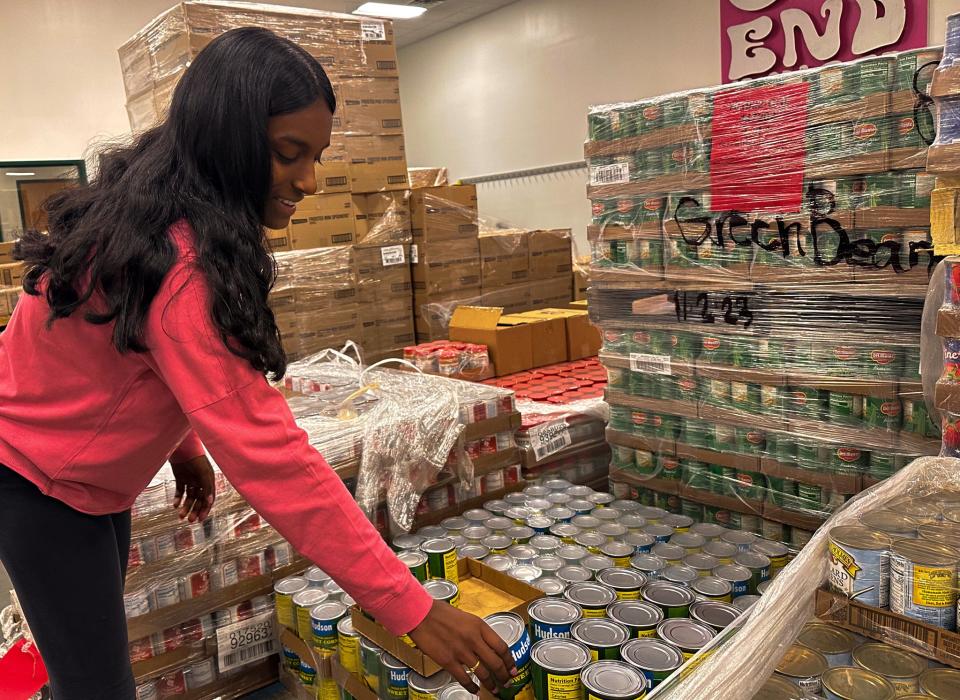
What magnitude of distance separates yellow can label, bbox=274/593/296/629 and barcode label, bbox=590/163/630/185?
197cm

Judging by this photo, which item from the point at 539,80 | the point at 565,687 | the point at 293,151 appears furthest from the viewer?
the point at 539,80

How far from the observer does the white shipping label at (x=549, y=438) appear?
3.34m

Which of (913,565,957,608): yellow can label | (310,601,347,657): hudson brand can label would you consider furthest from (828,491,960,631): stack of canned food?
(310,601,347,657): hudson brand can label

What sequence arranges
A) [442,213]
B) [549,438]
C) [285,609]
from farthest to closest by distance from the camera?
[442,213], [549,438], [285,609]

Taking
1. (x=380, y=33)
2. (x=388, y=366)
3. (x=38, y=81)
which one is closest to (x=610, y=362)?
(x=388, y=366)

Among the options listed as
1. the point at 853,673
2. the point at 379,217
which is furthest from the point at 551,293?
the point at 853,673

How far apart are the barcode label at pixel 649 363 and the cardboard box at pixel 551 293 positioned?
8.41 ft

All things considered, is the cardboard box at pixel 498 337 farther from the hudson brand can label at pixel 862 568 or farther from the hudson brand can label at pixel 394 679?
the hudson brand can label at pixel 862 568

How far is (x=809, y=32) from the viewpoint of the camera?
5.91 metres

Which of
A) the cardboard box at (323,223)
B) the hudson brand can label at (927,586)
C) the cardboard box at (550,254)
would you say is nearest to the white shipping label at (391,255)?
the cardboard box at (323,223)

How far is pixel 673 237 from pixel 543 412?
1.04m

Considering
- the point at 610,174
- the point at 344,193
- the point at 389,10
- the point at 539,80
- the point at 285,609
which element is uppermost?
the point at 389,10

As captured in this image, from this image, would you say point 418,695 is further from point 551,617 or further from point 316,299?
point 316,299

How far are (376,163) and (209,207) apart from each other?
3.95 meters
